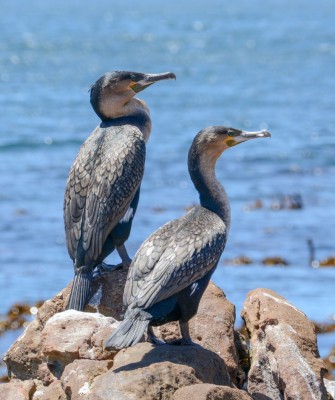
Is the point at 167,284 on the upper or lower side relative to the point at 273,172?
lower

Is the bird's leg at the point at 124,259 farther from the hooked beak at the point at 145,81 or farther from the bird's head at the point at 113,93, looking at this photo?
the hooked beak at the point at 145,81

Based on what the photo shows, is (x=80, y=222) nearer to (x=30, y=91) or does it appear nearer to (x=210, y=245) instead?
(x=210, y=245)

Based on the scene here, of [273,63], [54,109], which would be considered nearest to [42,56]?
[273,63]

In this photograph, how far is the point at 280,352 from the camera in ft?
27.4

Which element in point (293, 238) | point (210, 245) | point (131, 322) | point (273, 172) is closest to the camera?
point (131, 322)

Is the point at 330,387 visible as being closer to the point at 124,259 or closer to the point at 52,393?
the point at 124,259

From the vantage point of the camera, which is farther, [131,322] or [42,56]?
[42,56]

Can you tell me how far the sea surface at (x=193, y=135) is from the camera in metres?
16.8

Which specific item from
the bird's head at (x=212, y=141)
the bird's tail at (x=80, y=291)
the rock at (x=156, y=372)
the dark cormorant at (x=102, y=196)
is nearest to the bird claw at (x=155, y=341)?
the rock at (x=156, y=372)

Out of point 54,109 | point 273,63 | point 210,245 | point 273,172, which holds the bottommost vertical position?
point 210,245

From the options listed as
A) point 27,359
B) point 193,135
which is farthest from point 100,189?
point 193,135

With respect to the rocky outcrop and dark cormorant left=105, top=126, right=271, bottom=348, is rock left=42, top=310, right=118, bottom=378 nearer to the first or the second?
the rocky outcrop

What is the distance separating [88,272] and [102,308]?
10.8 inches

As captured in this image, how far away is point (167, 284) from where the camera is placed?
7.73 metres
